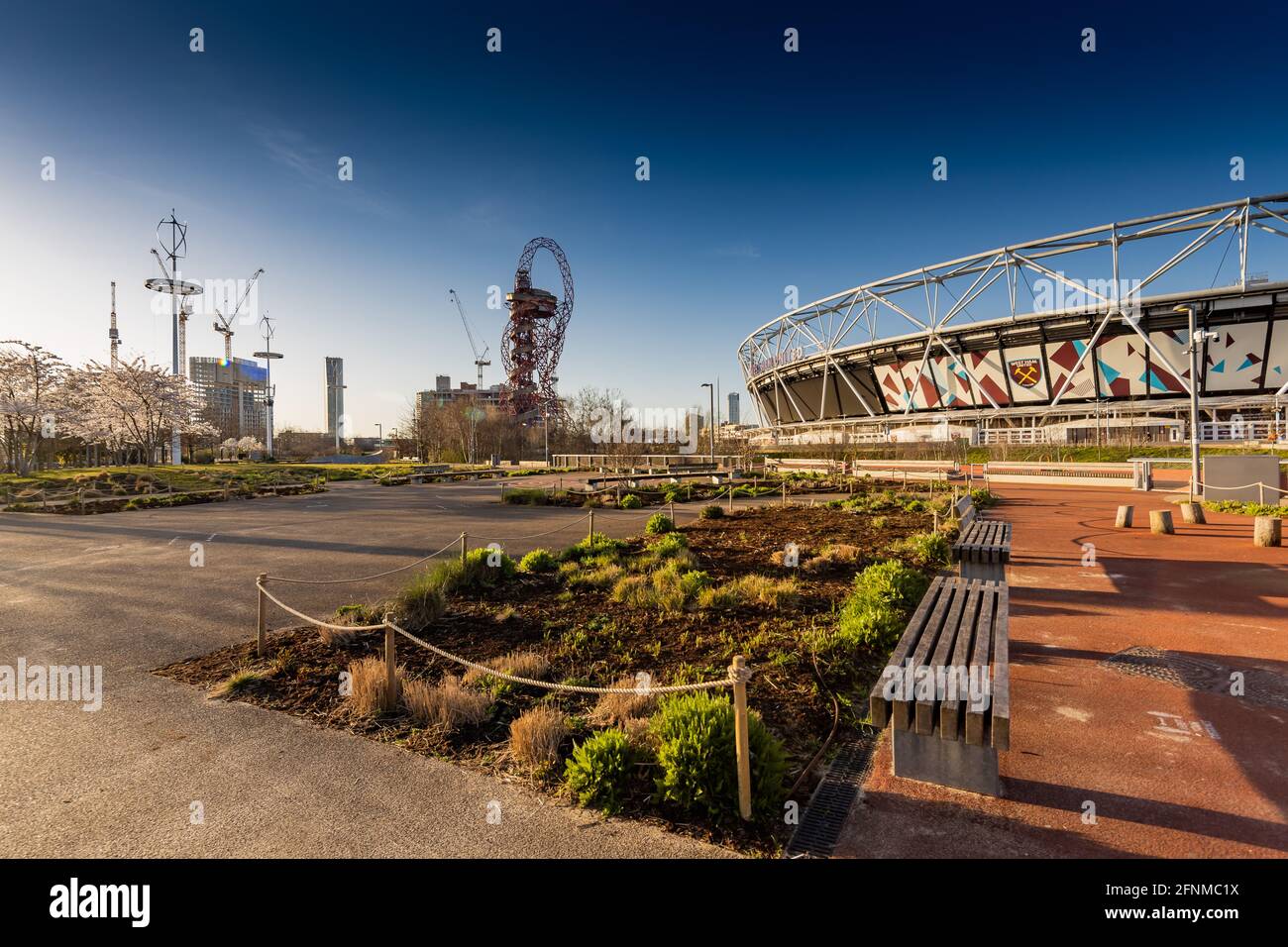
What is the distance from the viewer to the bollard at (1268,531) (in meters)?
11.5

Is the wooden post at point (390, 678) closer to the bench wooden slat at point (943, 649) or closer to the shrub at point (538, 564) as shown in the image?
the bench wooden slat at point (943, 649)

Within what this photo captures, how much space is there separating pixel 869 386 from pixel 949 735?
2684 inches

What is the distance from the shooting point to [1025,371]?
54.4 meters

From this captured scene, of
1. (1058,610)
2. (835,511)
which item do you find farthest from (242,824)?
(835,511)

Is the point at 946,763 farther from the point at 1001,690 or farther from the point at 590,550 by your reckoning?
the point at 590,550

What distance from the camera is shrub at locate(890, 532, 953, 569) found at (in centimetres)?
1052

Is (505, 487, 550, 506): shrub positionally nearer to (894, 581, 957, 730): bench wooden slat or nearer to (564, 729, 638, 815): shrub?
(894, 581, 957, 730): bench wooden slat

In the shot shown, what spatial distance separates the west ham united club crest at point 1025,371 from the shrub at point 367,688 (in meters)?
62.3

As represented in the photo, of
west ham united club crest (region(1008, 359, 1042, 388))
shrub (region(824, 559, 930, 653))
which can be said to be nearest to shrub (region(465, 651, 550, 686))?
shrub (region(824, 559, 930, 653))

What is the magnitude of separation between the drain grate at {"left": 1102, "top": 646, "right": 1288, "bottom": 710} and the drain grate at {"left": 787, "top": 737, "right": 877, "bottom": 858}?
3304 millimetres

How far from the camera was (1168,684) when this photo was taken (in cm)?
541

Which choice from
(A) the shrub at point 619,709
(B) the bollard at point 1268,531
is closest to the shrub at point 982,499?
(B) the bollard at point 1268,531
